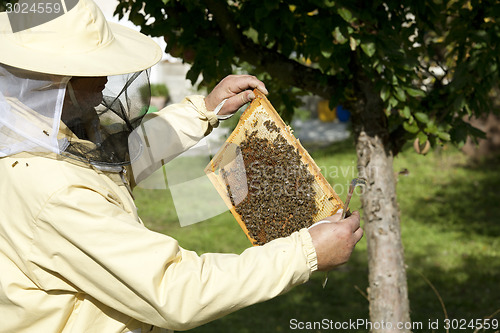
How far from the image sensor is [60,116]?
1796mm

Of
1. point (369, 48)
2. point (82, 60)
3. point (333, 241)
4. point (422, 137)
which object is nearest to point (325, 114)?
point (422, 137)

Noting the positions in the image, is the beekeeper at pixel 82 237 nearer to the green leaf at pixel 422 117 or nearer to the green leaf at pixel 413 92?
the green leaf at pixel 413 92

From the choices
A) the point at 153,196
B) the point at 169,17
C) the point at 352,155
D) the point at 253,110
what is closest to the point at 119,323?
the point at 253,110

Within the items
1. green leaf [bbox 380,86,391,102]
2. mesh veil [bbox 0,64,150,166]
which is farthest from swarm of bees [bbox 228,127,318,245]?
green leaf [bbox 380,86,391,102]

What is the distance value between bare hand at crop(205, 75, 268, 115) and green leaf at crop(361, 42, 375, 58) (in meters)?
0.76

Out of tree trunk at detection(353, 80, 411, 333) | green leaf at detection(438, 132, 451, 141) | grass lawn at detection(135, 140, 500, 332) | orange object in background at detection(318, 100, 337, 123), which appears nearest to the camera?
green leaf at detection(438, 132, 451, 141)

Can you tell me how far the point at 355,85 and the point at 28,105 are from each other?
224 centimetres

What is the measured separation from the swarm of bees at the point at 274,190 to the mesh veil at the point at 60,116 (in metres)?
0.57

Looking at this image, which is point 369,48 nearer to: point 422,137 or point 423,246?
point 422,137

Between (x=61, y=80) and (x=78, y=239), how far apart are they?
49cm

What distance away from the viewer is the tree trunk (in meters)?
3.59

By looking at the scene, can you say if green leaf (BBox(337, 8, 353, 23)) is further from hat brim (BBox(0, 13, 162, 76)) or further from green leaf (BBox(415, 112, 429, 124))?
hat brim (BBox(0, 13, 162, 76))

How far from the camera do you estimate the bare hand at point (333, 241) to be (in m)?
1.82

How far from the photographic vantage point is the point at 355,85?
11.7 feet
